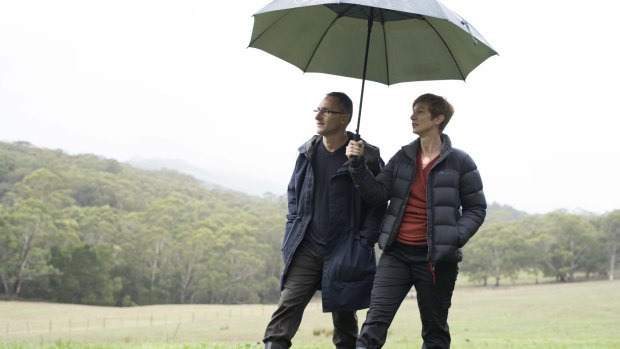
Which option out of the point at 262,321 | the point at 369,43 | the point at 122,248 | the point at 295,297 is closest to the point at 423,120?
the point at 369,43

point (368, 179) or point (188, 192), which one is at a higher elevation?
point (188, 192)

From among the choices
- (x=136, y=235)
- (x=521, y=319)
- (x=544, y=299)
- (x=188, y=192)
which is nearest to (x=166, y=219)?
(x=136, y=235)

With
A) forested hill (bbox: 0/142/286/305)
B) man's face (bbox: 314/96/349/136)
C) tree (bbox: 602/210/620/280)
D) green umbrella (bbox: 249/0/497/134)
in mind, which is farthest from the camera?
tree (bbox: 602/210/620/280)

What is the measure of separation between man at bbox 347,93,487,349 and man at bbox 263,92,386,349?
225 millimetres

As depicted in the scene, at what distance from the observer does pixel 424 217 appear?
514 cm

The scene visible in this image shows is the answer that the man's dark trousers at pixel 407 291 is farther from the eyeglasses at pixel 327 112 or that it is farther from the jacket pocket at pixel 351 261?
the eyeglasses at pixel 327 112

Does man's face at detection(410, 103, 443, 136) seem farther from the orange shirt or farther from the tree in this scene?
the tree

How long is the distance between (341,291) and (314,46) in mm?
2280

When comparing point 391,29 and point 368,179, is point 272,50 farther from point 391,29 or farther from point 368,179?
point 368,179

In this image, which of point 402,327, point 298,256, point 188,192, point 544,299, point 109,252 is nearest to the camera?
point 298,256

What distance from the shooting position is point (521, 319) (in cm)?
4294

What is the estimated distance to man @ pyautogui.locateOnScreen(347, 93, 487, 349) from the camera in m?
5.03

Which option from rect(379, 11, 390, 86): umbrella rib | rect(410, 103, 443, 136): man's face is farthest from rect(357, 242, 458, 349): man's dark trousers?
rect(379, 11, 390, 86): umbrella rib

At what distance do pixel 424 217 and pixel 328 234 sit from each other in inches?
30.6
